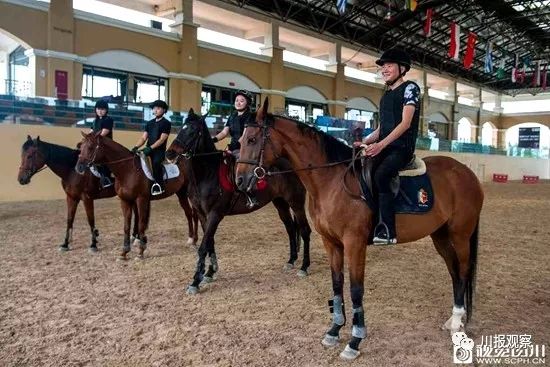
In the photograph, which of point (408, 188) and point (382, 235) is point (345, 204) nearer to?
point (382, 235)

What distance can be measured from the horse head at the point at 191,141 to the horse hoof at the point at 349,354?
2.71 metres

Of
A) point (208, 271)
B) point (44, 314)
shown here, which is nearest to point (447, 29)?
point (208, 271)

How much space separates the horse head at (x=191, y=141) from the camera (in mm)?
4797

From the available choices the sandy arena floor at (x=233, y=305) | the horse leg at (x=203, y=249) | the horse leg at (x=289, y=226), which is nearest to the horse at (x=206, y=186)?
the horse leg at (x=203, y=249)

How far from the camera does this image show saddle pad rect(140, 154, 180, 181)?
5.89 m

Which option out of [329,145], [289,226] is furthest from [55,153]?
[329,145]

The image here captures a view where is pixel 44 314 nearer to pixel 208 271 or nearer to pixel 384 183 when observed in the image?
pixel 208 271

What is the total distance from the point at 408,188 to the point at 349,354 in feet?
4.23

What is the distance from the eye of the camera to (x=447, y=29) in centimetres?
2534

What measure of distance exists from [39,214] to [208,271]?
6.31 meters

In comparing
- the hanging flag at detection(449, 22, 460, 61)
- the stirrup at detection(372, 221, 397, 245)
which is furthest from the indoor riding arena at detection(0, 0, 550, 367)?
the hanging flag at detection(449, 22, 460, 61)

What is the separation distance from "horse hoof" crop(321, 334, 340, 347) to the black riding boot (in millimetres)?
786

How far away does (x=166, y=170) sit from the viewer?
6258 millimetres

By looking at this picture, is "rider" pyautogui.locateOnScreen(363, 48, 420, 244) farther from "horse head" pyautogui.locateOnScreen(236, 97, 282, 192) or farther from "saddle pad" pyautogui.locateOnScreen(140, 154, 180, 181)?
"saddle pad" pyautogui.locateOnScreen(140, 154, 180, 181)
